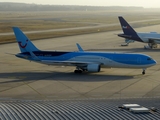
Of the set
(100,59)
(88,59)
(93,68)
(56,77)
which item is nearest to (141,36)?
(100,59)

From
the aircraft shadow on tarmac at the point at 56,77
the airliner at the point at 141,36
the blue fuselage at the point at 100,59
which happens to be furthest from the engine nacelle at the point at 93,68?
the airliner at the point at 141,36

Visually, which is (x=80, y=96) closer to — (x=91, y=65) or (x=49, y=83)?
(x=49, y=83)

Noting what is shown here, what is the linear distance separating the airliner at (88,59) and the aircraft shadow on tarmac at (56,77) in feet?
4.97

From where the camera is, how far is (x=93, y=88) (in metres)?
37.9

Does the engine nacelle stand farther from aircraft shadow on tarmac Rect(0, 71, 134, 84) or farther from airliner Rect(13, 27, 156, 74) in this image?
aircraft shadow on tarmac Rect(0, 71, 134, 84)

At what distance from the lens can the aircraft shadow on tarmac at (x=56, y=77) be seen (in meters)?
42.7

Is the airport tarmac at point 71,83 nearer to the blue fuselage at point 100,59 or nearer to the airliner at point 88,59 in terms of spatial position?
the airliner at point 88,59

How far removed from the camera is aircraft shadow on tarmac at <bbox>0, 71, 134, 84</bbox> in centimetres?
4269

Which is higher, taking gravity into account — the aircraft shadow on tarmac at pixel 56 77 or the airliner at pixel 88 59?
the airliner at pixel 88 59

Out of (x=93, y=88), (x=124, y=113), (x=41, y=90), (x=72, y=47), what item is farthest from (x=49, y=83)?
(x=72, y=47)

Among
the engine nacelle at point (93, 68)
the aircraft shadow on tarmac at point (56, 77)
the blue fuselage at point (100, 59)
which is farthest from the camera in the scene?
the engine nacelle at point (93, 68)

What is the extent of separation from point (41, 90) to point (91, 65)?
11.2m

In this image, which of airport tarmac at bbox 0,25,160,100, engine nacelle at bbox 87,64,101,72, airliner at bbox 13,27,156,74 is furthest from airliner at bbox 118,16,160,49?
engine nacelle at bbox 87,64,101,72

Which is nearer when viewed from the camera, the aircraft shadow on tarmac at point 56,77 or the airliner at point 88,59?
the aircraft shadow on tarmac at point 56,77
